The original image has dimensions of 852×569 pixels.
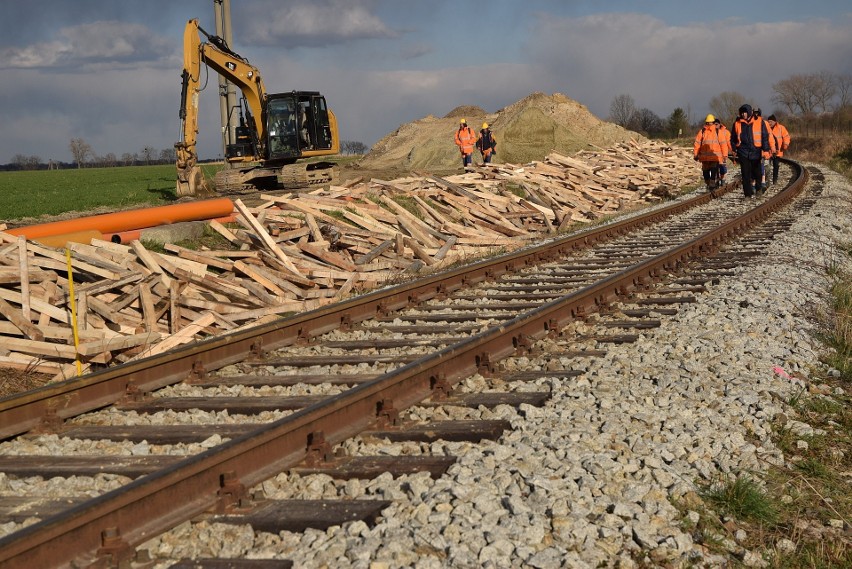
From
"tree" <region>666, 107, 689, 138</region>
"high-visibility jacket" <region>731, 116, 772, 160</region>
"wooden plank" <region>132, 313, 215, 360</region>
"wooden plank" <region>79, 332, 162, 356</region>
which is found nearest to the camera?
"wooden plank" <region>79, 332, 162, 356</region>

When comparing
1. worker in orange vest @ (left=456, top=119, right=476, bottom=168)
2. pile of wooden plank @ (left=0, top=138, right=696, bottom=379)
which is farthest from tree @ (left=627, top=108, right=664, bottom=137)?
pile of wooden plank @ (left=0, top=138, right=696, bottom=379)

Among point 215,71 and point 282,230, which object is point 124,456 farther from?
point 215,71

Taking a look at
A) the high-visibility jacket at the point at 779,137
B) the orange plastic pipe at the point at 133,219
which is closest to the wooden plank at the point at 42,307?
the orange plastic pipe at the point at 133,219

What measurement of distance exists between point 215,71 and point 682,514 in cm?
2549

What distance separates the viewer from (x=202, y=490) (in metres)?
4.36

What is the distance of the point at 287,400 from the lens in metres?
6.36

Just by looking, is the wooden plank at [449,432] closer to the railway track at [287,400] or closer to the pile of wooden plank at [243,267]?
the railway track at [287,400]

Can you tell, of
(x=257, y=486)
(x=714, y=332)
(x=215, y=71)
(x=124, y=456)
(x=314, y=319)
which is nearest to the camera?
(x=257, y=486)

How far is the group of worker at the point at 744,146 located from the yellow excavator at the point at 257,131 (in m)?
10.8

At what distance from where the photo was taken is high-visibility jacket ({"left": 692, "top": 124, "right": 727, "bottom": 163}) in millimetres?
24125

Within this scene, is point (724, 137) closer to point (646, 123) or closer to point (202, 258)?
point (202, 258)

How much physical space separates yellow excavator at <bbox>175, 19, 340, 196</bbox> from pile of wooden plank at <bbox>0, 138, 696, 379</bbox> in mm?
6276

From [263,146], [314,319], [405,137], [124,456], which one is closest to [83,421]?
[124,456]

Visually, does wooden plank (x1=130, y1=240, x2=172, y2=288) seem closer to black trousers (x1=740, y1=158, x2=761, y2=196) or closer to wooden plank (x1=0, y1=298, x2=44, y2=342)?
wooden plank (x1=0, y1=298, x2=44, y2=342)
